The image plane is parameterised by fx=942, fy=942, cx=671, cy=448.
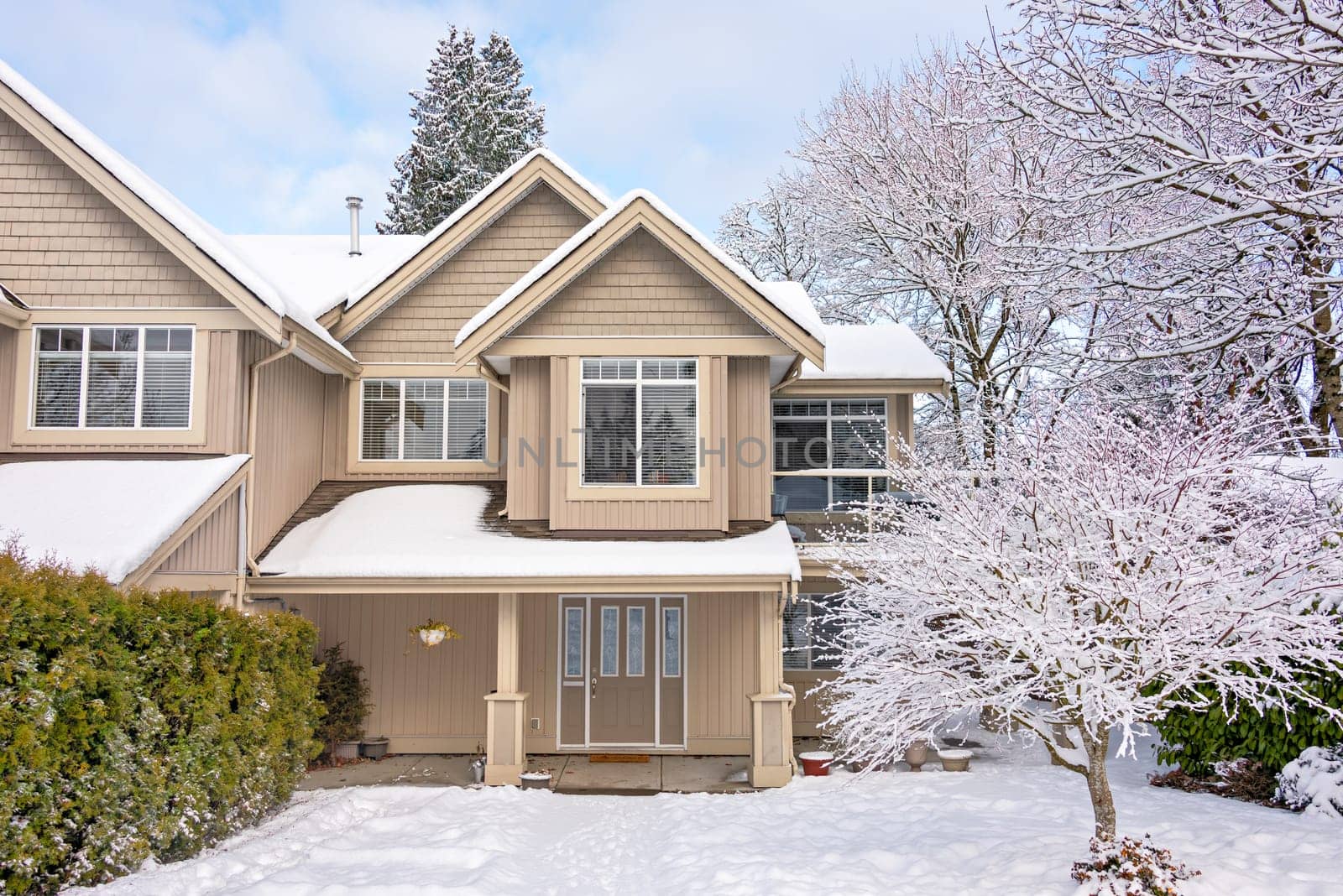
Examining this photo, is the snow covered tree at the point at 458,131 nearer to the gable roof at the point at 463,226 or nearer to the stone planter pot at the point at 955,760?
the gable roof at the point at 463,226

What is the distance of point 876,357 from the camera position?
543 inches

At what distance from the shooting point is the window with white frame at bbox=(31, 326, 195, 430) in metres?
10.9

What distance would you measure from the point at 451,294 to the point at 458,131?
796 inches

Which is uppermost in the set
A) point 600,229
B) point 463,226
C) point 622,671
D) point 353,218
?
point 353,218

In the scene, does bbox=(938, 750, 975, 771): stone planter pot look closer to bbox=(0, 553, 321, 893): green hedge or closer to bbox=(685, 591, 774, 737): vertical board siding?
bbox=(685, 591, 774, 737): vertical board siding

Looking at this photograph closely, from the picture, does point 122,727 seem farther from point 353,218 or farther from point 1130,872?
point 353,218

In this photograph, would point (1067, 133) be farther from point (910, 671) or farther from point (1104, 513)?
point (910, 671)

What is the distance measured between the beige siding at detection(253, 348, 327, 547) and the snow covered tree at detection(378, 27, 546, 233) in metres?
19.1

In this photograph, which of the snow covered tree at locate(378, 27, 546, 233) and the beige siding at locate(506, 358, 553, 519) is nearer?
the beige siding at locate(506, 358, 553, 519)

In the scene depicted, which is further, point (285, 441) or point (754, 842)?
point (285, 441)

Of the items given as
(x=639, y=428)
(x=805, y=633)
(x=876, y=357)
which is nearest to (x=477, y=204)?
(x=639, y=428)

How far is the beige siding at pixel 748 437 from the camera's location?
11.7m

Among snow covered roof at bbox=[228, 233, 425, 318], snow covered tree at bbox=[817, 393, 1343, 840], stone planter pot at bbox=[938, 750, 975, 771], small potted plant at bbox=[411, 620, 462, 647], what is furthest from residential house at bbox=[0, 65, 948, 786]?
snow covered tree at bbox=[817, 393, 1343, 840]

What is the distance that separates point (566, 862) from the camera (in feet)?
25.5
